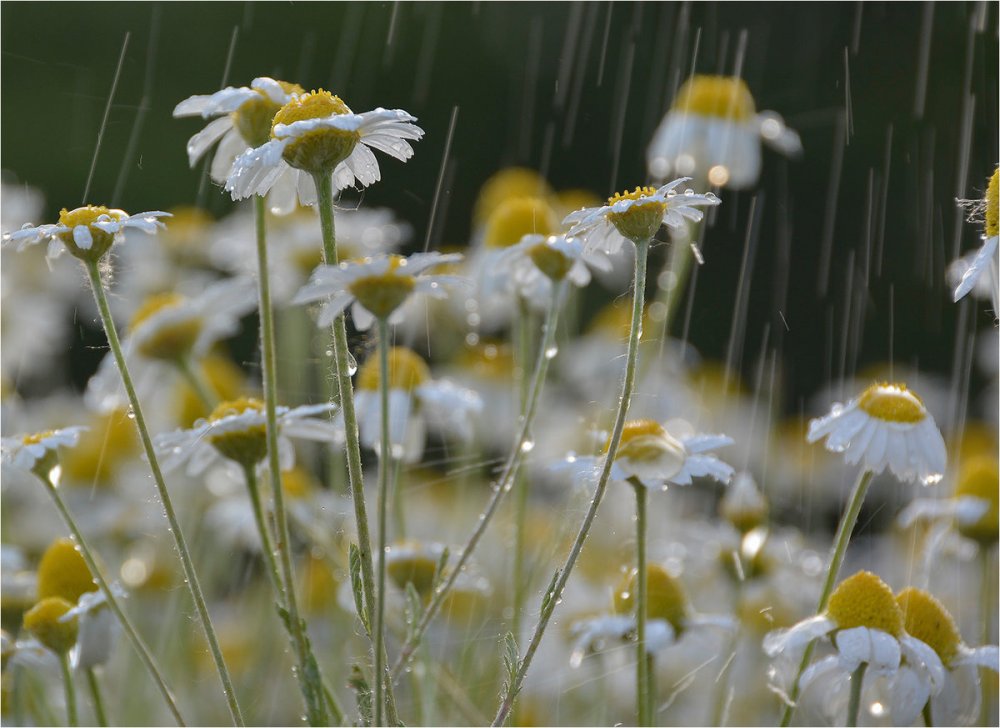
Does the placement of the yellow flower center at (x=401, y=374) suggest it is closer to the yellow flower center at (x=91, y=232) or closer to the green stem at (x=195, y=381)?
the green stem at (x=195, y=381)

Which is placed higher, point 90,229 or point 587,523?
point 90,229

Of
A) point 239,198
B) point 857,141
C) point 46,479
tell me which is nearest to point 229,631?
point 46,479

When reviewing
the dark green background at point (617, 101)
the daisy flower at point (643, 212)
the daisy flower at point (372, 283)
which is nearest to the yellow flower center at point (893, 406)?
the daisy flower at point (643, 212)

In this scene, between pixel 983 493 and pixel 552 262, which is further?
pixel 983 493

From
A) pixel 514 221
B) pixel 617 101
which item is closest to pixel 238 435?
pixel 514 221

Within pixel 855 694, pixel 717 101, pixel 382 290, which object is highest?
pixel 717 101

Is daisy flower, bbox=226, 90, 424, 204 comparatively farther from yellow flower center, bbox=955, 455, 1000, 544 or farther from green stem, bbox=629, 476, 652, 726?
yellow flower center, bbox=955, 455, 1000, 544

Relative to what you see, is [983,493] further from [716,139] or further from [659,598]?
[716,139]
